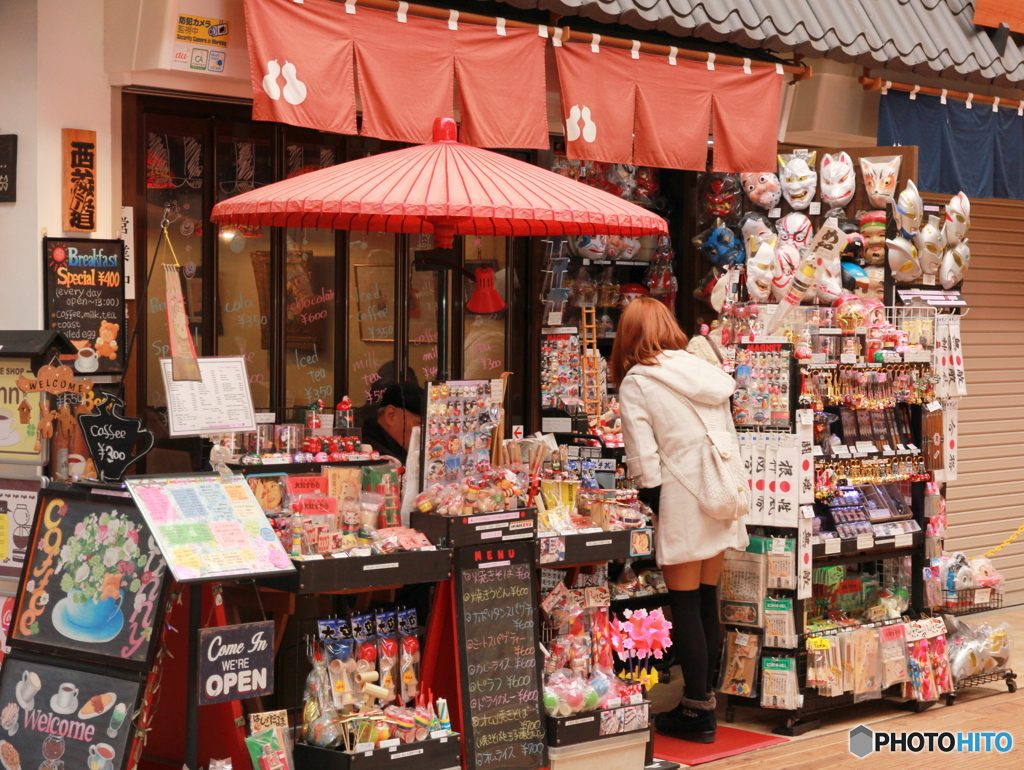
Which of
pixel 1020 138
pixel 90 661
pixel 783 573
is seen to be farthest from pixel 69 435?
pixel 1020 138

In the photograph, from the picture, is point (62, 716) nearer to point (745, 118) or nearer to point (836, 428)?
point (836, 428)

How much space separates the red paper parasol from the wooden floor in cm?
292

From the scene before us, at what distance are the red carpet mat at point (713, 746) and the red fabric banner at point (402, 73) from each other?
3511mm

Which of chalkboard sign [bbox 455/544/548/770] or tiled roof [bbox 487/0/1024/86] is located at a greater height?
tiled roof [bbox 487/0/1024/86]

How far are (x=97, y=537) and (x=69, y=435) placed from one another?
2.23ft

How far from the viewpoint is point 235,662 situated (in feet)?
15.6

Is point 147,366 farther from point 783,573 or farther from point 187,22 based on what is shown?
point 783,573

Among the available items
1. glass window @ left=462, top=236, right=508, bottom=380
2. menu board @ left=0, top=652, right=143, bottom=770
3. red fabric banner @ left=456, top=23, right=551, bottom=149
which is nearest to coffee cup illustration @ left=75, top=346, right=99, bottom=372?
menu board @ left=0, top=652, right=143, bottom=770

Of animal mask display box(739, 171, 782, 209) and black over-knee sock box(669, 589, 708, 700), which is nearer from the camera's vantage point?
black over-knee sock box(669, 589, 708, 700)

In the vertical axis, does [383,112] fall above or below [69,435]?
above

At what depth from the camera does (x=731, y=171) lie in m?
7.91

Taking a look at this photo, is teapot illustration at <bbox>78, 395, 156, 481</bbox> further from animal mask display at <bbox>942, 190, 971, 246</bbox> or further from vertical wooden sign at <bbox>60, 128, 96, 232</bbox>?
animal mask display at <bbox>942, 190, 971, 246</bbox>

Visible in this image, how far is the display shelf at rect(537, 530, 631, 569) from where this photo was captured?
20.4ft

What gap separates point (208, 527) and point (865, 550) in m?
4.33
